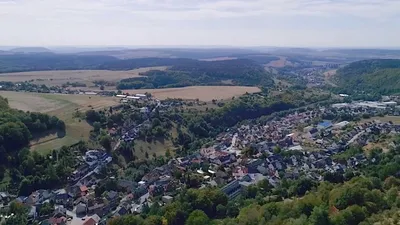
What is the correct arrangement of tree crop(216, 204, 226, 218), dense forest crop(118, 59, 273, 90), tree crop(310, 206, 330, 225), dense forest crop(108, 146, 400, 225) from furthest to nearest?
dense forest crop(118, 59, 273, 90)
tree crop(216, 204, 226, 218)
dense forest crop(108, 146, 400, 225)
tree crop(310, 206, 330, 225)

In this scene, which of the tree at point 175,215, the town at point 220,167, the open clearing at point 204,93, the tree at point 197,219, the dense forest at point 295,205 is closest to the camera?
Result: the dense forest at point 295,205

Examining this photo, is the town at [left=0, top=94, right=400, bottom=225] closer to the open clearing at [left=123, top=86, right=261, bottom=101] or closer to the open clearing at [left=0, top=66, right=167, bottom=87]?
the open clearing at [left=123, top=86, right=261, bottom=101]

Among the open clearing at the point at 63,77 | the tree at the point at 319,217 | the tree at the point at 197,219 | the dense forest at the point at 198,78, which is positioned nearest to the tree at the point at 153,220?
the tree at the point at 197,219

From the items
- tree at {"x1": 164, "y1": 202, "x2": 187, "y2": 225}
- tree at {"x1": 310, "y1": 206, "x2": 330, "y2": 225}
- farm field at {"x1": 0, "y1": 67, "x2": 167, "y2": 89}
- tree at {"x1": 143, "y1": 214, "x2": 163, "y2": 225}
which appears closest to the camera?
tree at {"x1": 310, "y1": 206, "x2": 330, "y2": 225}

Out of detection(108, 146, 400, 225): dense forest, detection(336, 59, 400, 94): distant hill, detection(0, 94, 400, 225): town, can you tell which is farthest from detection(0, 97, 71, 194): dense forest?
detection(336, 59, 400, 94): distant hill

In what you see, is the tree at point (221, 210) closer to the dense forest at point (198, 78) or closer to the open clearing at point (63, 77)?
the dense forest at point (198, 78)

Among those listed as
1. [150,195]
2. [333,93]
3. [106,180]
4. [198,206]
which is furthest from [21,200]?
[333,93]

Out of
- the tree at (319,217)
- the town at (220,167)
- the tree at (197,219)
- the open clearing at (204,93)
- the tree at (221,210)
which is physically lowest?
the town at (220,167)
